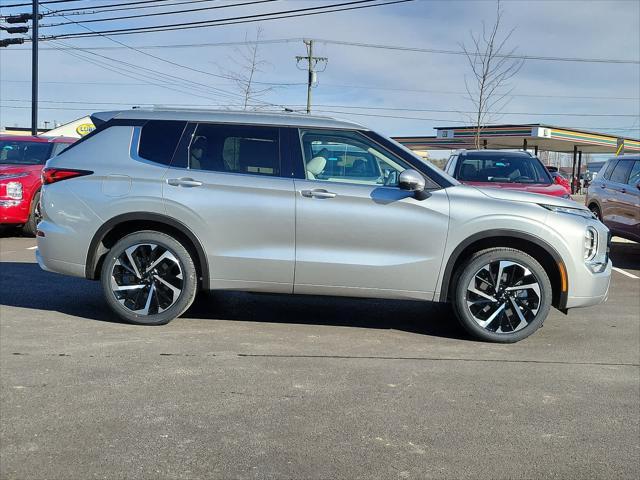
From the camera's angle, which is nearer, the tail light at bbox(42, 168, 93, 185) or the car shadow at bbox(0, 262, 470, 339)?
the tail light at bbox(42, 168, 93, 185)

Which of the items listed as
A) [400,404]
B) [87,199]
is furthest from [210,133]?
[400,404]

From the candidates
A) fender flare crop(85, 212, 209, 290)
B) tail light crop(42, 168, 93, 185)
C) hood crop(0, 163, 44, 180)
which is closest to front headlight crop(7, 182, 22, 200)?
hood crop(0, 163, 44, 180)

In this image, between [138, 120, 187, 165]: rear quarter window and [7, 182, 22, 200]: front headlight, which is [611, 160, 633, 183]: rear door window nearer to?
[138, 120, 187, 165]: rear quarter window

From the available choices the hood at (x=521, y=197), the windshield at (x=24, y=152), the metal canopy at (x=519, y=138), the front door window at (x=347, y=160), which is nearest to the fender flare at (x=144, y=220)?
the front door window at (x=347, y=160)

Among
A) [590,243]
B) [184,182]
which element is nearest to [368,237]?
[184,182]

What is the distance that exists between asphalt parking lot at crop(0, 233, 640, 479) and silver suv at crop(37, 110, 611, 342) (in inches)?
17.5

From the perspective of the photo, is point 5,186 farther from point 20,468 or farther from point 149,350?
point 20,468

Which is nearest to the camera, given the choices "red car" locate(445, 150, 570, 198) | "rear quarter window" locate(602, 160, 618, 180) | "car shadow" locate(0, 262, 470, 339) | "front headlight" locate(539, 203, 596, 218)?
"front headlight" locate(539, 203, 596, 218)

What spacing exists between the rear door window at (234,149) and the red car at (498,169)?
17.3ft

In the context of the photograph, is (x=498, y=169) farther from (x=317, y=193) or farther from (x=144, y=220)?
(x=144, y=220)

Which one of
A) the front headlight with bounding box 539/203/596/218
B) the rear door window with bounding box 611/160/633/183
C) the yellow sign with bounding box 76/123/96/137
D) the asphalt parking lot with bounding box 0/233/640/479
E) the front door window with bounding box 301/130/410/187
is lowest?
the asphalt parking lot with bounding box 0/233/640/479

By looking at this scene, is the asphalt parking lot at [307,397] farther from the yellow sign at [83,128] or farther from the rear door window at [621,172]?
the yellow sign at [83,128]

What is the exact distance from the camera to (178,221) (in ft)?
18.4

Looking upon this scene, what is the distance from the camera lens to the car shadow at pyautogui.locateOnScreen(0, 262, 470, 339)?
6.22m
